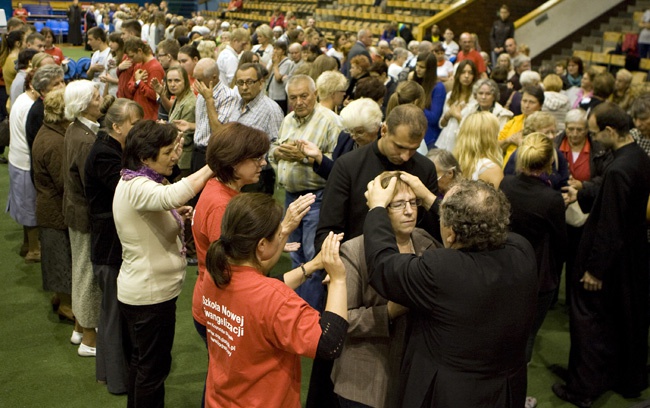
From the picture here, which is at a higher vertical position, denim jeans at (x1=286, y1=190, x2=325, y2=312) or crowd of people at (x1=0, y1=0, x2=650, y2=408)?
crowd of people at (x1=0, y1=0, x2=650, y2=408)

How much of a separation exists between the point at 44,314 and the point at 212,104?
1861 millimetres

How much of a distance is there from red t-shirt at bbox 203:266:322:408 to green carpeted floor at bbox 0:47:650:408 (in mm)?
1583

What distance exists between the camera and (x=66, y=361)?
12.8 ft

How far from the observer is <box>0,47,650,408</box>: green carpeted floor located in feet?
11.6

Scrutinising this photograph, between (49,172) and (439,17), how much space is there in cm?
1239

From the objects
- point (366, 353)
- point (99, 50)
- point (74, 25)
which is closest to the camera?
point (366, 353)

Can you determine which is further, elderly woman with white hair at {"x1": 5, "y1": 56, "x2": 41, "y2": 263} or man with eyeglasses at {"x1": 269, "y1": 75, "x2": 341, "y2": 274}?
elderly woman with white hair at {"x1": 5, "y1": 56, "x2": 41, "y2": 263}

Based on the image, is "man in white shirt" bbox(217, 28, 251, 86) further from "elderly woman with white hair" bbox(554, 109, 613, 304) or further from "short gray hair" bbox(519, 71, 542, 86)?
"elderly woman with white hair" bbox(554, 109, 613, 304)

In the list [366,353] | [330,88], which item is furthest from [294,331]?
[330,88]

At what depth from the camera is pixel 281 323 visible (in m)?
1.92

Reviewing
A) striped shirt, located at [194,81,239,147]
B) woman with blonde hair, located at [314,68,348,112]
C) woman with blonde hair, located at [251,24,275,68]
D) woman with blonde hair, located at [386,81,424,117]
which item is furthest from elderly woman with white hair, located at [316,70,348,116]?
woman with blonde hair, located at [251,24,275,68]

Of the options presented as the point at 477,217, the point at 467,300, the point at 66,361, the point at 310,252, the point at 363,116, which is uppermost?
the point at 477,217

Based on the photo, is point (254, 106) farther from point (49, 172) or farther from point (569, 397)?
point (569, 397)

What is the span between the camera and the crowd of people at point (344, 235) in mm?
2000
